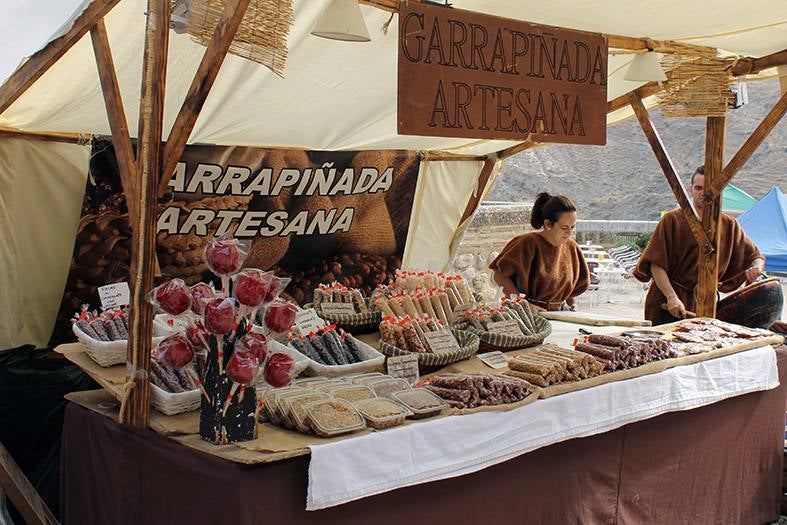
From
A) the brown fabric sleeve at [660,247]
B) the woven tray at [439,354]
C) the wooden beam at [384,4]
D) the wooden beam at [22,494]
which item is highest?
the wooden beam at [384,4]

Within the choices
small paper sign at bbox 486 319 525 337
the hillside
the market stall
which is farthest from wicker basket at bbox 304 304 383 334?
the hillside

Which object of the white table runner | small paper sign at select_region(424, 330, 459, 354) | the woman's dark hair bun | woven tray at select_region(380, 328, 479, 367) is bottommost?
the white table runner

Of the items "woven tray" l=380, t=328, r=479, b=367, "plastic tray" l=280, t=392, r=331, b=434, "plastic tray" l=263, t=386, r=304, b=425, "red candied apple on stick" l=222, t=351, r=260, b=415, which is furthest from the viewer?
"woven tray" l=380, t=328, r=479, b=367

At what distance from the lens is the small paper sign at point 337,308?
3.78 meters

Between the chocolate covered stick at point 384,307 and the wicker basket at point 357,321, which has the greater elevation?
the chocolate covered stick at point 384,307

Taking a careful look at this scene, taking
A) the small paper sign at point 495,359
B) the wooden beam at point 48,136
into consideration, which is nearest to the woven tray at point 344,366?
the small paper sign at point 495,359

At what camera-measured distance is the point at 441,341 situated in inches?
133

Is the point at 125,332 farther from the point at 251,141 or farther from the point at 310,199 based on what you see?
the point at 310,199

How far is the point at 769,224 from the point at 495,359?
13228 millimetres

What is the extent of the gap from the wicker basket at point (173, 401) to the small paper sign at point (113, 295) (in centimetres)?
114

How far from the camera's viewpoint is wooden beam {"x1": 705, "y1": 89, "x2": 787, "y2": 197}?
4.84 metres

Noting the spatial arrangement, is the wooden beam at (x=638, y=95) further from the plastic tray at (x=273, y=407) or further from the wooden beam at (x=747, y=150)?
the plastic tray at (x=273, y=407)

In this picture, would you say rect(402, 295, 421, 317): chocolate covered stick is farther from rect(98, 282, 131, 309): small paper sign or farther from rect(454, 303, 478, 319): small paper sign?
rect(98, 282, 131, 309): small paper sign

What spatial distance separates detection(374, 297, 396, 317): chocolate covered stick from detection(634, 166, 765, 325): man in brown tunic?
7.37ft
